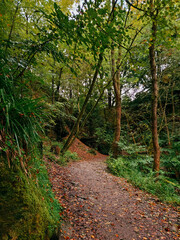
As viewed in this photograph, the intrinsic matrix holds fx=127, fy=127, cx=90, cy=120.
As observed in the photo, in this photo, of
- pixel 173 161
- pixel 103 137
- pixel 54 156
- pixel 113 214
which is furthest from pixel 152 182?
pixel 103 137

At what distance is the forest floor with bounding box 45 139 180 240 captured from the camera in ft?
8.20

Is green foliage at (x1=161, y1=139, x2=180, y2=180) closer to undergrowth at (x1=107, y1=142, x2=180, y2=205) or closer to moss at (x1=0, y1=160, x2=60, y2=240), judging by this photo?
undergrowth at (x1=107, y1=142, x2=180, y2=205)

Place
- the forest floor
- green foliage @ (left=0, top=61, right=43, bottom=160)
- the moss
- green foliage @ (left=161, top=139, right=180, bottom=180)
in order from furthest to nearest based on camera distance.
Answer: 1. green foliage @ (left=161, top=139, right=180, bottom=180)
2. the forest floor
3. green foliage @ (left=0, top=61, right=43, bottom=160)
4. the moss

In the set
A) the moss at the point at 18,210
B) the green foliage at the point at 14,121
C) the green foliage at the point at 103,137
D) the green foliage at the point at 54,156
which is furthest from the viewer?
the green foliage at the point at 103,137

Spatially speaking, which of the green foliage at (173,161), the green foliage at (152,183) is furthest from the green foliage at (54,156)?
the green foliage at (173,161)

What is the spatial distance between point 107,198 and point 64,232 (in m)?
1.93

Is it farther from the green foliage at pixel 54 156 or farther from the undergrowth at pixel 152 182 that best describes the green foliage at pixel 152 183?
the green foliage at pixel 54 156

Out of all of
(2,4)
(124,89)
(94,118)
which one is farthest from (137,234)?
(124,89)

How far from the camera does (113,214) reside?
10.3ft

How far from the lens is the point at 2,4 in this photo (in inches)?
96.2

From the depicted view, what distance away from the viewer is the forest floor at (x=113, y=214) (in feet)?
8.20

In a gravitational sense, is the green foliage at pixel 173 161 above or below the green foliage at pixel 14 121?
below

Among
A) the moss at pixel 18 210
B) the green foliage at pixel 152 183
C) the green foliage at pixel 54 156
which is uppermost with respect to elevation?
the moss at pixel 18 210

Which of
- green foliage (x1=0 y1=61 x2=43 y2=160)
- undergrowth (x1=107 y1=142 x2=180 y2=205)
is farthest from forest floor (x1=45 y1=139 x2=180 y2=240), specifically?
green foliage (x1=0 y1=61 x2=43 y2=160)
